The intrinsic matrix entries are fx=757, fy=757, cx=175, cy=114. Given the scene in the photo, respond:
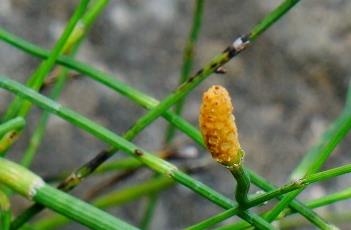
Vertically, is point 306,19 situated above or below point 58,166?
above

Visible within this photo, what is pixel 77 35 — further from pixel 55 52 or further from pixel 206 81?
pixel 206 81

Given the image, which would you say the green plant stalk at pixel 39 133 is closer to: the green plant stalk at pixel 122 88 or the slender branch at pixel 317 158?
the green plant stalk at pixel 122 88

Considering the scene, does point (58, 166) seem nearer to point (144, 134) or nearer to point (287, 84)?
point (144, 134)

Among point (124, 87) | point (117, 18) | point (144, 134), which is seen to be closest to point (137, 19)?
point (117, 18)

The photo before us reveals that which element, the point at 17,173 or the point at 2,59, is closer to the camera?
the point at 17,173

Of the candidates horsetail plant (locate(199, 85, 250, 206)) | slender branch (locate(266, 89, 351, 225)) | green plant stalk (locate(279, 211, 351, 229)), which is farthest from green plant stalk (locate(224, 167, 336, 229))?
green plant stalk (locate(279, 211, 351, 229))

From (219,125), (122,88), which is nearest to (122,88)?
(122,88)

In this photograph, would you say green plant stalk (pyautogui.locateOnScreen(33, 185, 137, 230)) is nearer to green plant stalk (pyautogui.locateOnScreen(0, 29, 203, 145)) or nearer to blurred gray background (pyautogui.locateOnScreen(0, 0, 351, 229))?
green plant stalk (pyautogui.locateOnScreen(0, 29, 203, 145))
